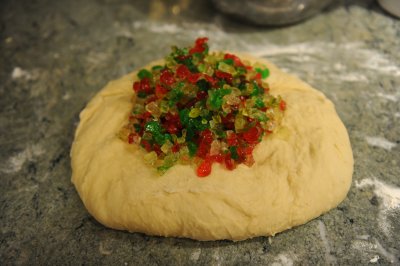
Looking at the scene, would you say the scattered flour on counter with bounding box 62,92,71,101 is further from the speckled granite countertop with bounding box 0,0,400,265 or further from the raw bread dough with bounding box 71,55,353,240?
the raw bread dough with bounding box 71,55,353,240

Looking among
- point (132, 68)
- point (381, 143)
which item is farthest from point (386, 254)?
point (132, 68)

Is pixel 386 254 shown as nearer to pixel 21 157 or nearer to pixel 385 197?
pixel 385 197

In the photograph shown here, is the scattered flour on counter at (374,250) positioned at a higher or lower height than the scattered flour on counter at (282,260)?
higher

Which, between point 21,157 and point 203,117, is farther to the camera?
point 21,157

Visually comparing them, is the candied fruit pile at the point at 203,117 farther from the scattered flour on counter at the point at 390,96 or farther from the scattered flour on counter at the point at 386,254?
the scattered flour on counter at the point at 390,96

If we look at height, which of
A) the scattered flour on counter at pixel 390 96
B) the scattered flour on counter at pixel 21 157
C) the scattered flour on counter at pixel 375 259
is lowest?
the scattered flour on counter at pixel 21 157

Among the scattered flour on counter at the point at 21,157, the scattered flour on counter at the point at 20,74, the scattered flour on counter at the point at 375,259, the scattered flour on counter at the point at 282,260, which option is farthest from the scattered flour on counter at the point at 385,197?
the scattered flour on counter at the point at 20,74

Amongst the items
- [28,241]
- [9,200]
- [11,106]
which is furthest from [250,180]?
[11,106]
